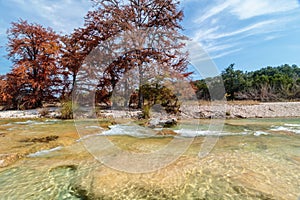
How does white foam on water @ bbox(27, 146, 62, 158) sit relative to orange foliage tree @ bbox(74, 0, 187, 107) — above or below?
below

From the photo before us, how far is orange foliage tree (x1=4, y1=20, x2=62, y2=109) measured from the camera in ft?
31.1

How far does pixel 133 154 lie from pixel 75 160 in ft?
2.67

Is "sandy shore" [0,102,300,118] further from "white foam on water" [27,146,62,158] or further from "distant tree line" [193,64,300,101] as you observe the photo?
"white foam on water" [27,146,62,158]

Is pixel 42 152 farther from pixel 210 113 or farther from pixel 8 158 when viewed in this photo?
pixel 210 113

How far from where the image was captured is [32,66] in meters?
9.66

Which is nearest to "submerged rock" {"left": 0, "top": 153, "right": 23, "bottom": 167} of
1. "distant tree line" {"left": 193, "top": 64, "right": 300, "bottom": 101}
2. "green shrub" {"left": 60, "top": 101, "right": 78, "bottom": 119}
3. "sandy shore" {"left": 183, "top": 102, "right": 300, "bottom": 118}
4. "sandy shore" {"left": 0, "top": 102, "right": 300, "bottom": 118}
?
"green shrub" {"left": 60, "top": 101, "right": 78, "bottom": 119}

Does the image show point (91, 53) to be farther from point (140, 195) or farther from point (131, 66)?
point (140, 195)

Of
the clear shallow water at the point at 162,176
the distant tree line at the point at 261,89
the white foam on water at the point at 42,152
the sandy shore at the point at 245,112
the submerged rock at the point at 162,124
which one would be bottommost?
the clear shallow water at the point at 162,176

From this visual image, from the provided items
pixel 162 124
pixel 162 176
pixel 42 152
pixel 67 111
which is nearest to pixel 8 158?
pixel 42 152

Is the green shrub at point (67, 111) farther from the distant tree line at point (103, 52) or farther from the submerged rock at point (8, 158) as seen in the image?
the submerged rock at point (8, 158)

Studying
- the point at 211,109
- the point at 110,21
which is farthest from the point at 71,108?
the point at 211,109

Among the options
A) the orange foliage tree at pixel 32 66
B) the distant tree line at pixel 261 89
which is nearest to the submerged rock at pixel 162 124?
the distant tree line at pixel 261 89

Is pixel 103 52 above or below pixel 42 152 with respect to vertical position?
above

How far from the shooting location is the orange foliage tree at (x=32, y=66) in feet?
31.1
